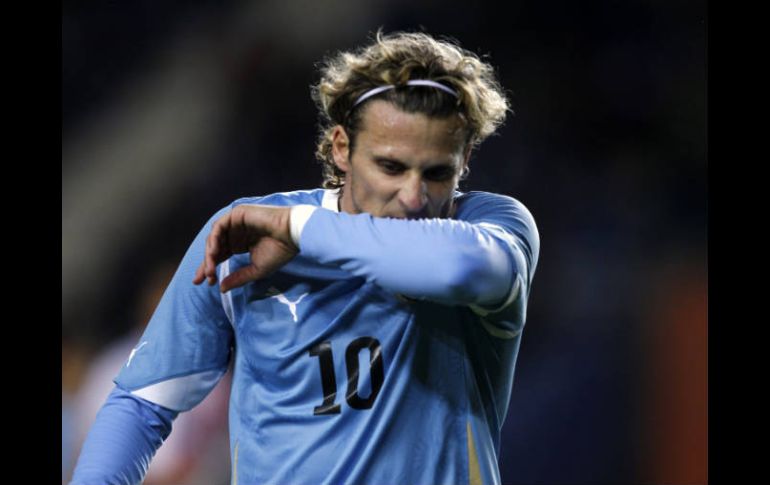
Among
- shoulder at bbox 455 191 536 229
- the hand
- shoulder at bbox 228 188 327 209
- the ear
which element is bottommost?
the hand

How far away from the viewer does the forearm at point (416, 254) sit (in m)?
1.38

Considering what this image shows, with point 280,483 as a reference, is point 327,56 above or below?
above

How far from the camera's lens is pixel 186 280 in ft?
5.62

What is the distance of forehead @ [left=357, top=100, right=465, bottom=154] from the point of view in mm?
1605

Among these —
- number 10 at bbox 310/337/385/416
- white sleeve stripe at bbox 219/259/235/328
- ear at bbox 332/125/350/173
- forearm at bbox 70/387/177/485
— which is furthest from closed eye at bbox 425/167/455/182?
forearm at bbox 70/387/177/485

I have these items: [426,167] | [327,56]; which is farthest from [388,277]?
[327,56]

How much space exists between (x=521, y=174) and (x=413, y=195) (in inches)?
27.4

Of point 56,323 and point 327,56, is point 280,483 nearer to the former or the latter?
point 56,323

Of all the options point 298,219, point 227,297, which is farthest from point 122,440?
point 298,219

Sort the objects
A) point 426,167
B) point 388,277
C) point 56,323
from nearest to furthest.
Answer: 1. point 388,277
2. point 426,167
3. point 56,323

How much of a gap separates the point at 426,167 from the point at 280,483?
662mm

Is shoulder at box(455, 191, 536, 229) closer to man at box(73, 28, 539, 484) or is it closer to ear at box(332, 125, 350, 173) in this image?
man at box(73, 28, 539, 484)

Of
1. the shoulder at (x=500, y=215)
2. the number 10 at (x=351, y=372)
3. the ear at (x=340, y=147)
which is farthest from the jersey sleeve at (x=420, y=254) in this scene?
the ear at (x=340, y=147)

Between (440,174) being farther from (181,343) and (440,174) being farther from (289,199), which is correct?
(181,343)
